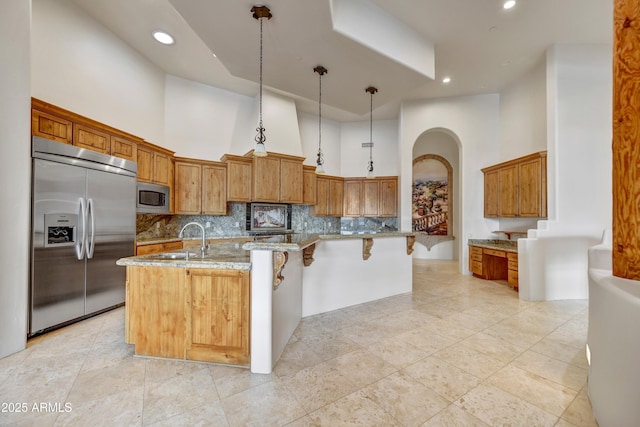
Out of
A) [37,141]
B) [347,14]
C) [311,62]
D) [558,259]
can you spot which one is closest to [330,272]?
[311,62]

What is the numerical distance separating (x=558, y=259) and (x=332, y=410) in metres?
4.54

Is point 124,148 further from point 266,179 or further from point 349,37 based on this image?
point 349,37

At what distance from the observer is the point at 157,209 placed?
4246 millimetres

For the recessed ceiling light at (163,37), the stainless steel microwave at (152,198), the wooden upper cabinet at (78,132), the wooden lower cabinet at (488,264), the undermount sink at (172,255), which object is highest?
the recessed ceiling light at (163,37)

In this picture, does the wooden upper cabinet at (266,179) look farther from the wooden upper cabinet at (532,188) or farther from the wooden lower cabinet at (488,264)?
the wooden upper cabinet at (532,188)

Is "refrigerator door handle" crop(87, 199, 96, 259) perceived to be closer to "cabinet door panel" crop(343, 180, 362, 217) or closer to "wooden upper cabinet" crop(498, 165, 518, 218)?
"cabinet door panel" crop(343, 180, 362, 217)

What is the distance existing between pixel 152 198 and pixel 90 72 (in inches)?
75.3

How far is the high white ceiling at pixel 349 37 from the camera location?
259 cm

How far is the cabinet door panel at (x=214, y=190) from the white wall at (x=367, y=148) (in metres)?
3.42

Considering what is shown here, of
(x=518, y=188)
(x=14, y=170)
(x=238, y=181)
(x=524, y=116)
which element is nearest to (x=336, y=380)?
(x=14, y=170)

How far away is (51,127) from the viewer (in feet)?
9.08

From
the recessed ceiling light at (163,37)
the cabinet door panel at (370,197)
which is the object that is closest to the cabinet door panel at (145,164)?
the recessed ceiling light at (163,37)

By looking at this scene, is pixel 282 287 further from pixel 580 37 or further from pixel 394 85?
pixel 580 37

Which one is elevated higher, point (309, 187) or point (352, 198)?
point (309, 187)
